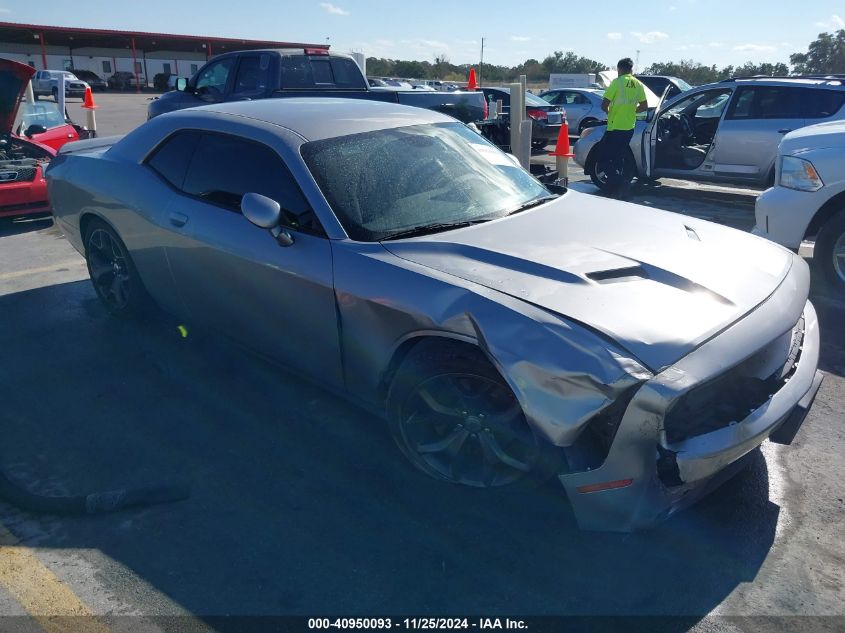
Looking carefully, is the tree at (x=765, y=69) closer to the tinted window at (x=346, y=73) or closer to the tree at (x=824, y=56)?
the tree at (x=824, y=56)

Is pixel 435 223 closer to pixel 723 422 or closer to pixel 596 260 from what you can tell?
pixel 596 260

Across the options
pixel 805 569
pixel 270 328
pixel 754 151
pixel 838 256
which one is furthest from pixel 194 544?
pixel 754 151

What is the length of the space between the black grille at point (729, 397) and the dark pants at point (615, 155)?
24.1ft

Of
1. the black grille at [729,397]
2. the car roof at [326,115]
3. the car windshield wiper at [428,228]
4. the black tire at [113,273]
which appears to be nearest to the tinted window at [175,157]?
the car roof at [326,115]

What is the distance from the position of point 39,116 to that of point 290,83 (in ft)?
11.8

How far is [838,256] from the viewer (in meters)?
5.57

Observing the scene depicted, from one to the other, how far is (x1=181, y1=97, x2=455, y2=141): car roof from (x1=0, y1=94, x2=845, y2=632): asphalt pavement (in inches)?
52.4

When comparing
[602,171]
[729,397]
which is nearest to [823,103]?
[602,171]

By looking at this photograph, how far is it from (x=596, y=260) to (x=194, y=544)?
2.08m

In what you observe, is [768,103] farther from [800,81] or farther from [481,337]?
[481,337]

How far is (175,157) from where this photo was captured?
4355 mm

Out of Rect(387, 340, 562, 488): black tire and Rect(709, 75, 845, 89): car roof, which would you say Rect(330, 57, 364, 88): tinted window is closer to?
Rect(709, 75, 845, 89): car roof

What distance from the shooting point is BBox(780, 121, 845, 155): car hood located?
5666 millimetres

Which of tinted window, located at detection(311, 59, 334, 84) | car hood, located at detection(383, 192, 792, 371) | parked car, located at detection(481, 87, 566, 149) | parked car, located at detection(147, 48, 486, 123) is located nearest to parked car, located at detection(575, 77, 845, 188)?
parked car, located at detection(147, 48, 486, 123)
